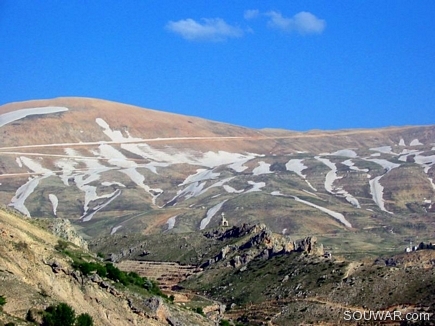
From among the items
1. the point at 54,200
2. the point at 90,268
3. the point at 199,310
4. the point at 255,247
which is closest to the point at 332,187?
the point at 54,200

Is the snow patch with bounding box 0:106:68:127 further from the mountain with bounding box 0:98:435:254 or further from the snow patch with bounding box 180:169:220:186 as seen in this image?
the snow patch with bounding box 180:169:220:186

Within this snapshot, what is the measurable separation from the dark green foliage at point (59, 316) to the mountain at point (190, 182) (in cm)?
5662

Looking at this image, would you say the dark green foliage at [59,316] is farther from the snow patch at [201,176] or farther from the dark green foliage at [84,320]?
the snow patch at [201,176]

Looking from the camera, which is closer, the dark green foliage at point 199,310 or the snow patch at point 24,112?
the dark green foliage at point 199,310

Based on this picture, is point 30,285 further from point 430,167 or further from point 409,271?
point 430,167

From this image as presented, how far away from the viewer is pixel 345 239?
86.2 meters

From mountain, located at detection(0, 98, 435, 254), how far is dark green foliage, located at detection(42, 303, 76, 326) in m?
56.6

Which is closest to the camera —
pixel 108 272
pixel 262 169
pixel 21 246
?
pixel 21 246

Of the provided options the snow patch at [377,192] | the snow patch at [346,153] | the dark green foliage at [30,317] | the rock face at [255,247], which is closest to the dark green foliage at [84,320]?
the dark green foliage at [30,317]

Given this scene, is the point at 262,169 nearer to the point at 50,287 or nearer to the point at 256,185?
the point at 256,185

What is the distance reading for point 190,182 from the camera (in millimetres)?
141250

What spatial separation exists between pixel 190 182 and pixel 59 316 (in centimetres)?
11991

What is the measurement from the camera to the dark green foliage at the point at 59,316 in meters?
21.1

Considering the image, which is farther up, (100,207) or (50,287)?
(100,207)
